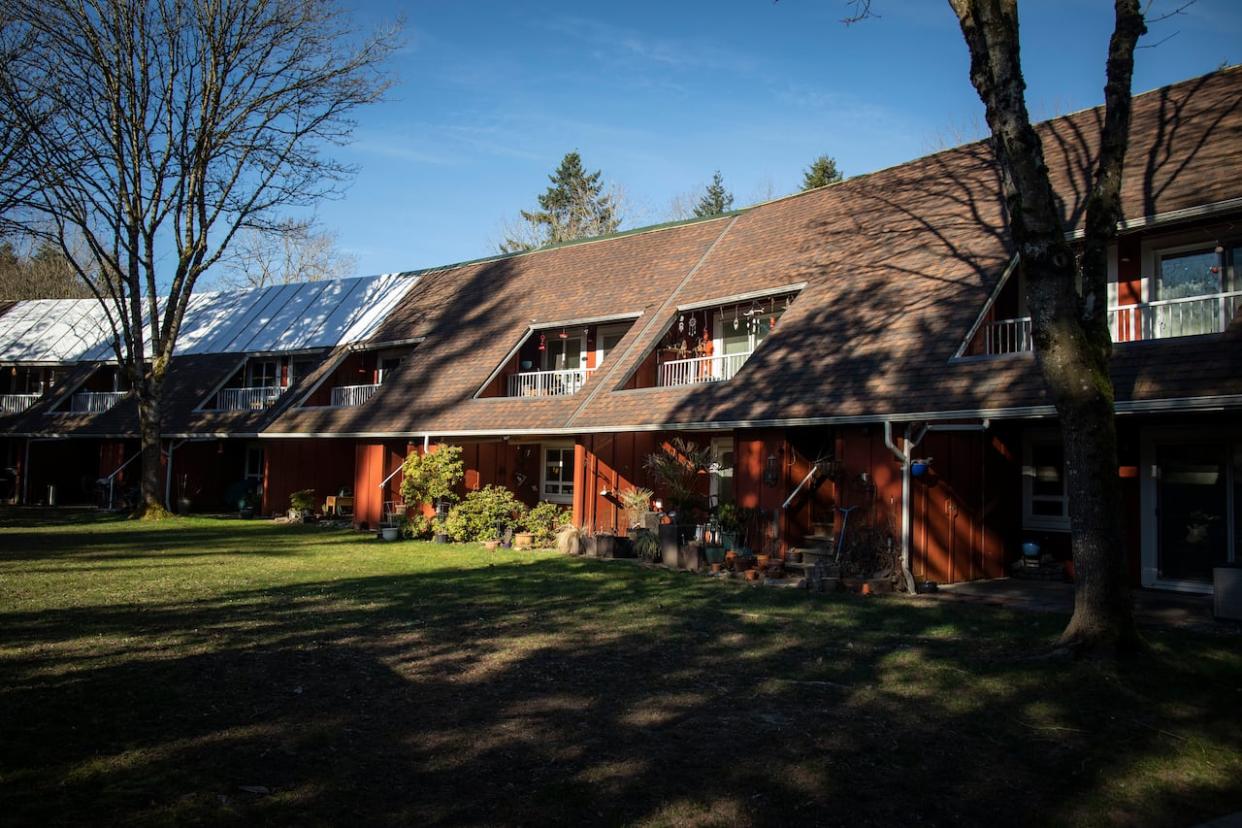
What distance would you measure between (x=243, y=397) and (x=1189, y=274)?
26.4 m

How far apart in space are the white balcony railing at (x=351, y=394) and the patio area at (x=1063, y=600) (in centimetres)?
1717

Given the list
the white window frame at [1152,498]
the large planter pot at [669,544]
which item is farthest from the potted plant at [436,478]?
the white window frame at [1152,498]

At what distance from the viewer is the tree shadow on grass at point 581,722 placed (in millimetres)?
4934

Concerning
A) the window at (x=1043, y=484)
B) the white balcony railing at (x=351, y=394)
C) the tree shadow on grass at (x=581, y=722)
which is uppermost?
the white balcony railing at (x=351, y=394)

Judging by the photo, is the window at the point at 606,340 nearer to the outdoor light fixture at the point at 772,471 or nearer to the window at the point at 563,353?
the window at the point at 563,353

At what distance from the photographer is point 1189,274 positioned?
41.6 feet

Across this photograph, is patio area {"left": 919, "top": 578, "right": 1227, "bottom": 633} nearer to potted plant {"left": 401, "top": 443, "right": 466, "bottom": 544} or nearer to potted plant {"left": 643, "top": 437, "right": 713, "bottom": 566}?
potted plant {"left": 643, "top": 437, "right": 713, "bottom": 566}

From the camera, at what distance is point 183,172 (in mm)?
25422

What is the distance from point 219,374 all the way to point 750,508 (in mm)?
21375

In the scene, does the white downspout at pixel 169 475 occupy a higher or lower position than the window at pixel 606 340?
lower

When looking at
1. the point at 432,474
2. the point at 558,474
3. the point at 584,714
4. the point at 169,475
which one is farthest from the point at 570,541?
the point at 169,475

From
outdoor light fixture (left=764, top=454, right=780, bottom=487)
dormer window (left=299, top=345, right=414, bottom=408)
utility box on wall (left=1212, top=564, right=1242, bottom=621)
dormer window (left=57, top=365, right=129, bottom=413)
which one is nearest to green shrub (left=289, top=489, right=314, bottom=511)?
dormer window (left=299, top=345, right=414, bottom=408)

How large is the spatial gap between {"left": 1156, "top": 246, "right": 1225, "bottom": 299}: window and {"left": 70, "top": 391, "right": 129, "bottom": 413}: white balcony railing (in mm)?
31333

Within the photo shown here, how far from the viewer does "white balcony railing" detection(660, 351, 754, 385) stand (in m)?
18.3
